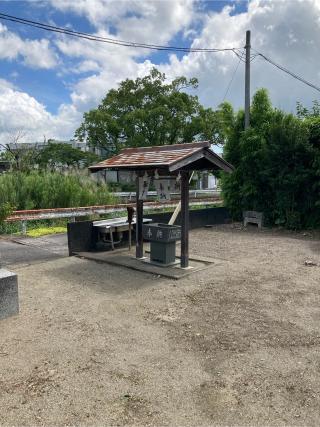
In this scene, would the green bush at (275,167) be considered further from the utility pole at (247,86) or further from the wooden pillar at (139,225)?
the wooden pillar at (139,225)

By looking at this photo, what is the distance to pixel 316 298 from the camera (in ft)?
16.3

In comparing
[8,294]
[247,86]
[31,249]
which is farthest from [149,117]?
[8,294]

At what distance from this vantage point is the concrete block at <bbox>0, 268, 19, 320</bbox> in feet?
13.7

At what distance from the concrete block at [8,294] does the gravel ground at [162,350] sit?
0.15m

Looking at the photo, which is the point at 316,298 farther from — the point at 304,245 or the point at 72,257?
the point at 72,257

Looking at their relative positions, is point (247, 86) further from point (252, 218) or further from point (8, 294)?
point (8, 294)

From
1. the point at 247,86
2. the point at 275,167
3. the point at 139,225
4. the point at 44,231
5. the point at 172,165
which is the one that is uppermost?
the point at 247,86

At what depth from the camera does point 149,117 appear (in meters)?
21.6

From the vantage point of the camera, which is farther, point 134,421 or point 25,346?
point 25,346

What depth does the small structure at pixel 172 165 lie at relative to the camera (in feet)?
19.0

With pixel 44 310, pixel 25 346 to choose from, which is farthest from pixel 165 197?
pixel 25 346

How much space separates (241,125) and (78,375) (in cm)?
1077

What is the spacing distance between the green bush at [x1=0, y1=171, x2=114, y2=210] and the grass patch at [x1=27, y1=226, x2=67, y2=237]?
1.07m

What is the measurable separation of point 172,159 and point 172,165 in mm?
Answer: 261
